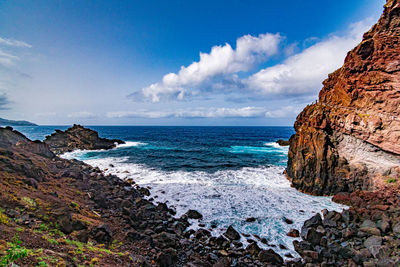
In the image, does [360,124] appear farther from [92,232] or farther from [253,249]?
[92,232]

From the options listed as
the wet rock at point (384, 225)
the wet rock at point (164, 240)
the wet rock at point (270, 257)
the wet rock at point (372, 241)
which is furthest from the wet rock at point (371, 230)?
the wet rock at point (164, 240)

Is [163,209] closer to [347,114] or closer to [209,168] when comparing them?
[209,168]

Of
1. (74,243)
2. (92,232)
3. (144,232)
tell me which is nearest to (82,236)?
(74,243)

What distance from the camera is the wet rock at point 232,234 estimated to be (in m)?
13.9

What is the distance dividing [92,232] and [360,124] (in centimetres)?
2844

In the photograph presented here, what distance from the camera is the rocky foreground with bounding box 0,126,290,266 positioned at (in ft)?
24.0

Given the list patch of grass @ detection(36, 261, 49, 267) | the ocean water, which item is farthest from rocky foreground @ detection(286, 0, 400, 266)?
patch of grass @ detection(36, 261, 49, 267)

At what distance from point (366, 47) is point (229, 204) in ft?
82.1

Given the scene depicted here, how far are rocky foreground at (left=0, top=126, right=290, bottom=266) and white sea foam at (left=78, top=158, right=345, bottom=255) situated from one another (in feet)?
6.24

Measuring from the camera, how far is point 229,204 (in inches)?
777

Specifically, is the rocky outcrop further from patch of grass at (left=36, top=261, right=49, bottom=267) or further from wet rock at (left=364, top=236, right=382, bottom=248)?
patch of grass at (left=36, top=261, right=49, bottom=267)

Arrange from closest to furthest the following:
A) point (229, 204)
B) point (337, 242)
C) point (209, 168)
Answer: point (337, 242) → point (229, 204) → point (209, 168)

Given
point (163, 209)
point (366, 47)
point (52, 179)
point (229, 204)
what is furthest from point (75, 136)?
point (366, 47)

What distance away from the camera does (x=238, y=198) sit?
21.3 m
